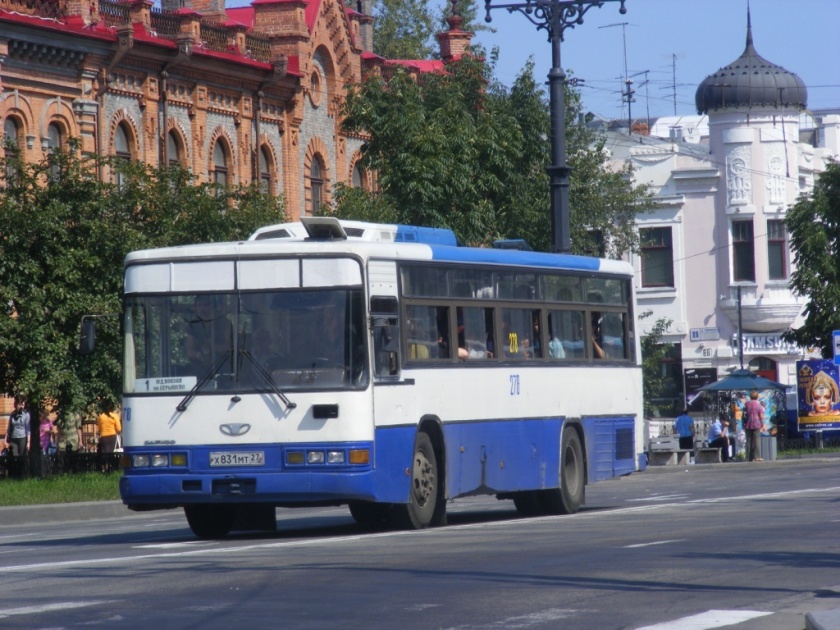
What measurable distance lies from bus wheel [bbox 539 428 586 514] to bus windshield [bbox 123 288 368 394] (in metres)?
5.10

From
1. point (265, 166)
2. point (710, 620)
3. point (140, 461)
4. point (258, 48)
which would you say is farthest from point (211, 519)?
point (258, 48)

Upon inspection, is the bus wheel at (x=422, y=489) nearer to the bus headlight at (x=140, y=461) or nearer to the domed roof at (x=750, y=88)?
the bus headlight at (x=140, y=461)

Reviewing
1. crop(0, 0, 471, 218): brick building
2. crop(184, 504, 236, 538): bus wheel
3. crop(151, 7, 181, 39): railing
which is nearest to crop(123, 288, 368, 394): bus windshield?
crop(184, 504, 236, 538): bus wheel

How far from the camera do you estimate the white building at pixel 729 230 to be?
64250 mm

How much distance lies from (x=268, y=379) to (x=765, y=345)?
48540 mm

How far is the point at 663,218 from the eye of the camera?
65.5m

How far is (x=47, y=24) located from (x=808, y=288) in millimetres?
24703

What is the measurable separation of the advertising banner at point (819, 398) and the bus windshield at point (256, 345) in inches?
1203

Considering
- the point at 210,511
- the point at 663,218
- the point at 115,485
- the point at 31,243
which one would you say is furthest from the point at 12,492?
the point at 663,218

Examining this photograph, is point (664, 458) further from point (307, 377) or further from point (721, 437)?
point (307, 377)

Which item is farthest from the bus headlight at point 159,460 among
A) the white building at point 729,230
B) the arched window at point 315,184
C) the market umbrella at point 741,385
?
the white building at point 729,230

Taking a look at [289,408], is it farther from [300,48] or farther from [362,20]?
[362,20]

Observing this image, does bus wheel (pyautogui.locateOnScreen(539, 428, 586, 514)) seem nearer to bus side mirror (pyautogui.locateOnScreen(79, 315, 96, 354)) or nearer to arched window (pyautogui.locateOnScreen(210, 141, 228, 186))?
bus side mirror (pyautogui.locateOnScreen(79, 315, 96, 354))

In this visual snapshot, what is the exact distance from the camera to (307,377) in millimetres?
17406
